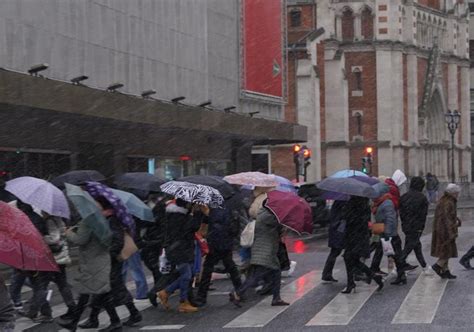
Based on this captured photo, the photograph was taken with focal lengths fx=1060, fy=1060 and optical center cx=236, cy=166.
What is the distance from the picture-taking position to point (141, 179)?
53.7 feet

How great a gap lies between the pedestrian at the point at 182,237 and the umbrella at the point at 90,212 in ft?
7.12

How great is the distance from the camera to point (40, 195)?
12094 mm

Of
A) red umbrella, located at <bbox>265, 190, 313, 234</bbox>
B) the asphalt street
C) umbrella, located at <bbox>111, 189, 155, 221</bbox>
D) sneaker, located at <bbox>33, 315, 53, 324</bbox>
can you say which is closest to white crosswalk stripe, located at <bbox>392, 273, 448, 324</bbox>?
the asphalt street

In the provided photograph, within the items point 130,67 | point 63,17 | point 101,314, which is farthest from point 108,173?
point 101,314

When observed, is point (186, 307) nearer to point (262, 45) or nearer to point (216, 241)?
point (216, 241)

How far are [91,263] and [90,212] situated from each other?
1.93 feet

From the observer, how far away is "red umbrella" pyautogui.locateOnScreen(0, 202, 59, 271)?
777 centimetres

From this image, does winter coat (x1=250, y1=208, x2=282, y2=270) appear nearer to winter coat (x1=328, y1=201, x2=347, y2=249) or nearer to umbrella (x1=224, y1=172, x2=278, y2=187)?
umbrella (x1=224, y1=172, x2=278, y2=187)

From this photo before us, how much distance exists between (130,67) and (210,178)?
1388 cm

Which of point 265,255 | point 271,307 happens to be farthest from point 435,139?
point 271,307

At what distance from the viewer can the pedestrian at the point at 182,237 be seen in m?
13.7

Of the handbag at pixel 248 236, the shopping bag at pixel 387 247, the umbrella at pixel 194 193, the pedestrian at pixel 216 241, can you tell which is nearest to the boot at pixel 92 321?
the umbrella at pixel 194 193

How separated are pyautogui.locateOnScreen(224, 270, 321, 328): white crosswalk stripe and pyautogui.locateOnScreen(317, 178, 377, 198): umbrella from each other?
161 cm

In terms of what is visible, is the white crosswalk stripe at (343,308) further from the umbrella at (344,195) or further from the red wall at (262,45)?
the red wall at (262,45)
